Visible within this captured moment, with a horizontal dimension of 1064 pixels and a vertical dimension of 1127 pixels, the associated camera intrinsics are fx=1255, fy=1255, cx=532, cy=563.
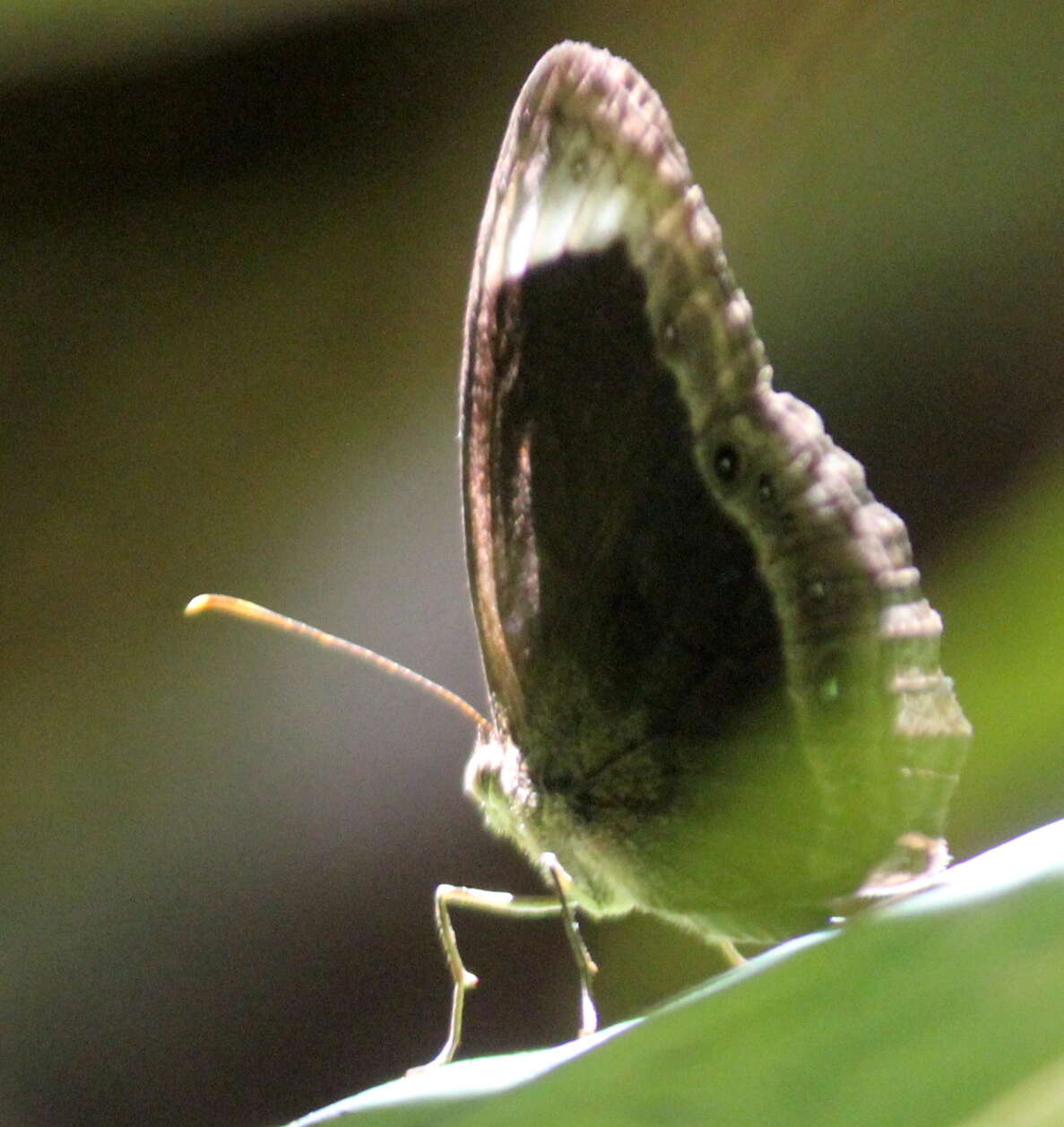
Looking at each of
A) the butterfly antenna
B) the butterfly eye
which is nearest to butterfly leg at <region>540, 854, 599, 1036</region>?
the butterfly antenna

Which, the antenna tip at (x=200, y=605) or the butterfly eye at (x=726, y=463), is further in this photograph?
the antenna tip at (x=200, y=605)

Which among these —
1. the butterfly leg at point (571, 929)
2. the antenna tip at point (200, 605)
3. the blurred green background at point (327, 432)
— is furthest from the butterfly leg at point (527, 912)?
the blurred green background at point (327, 432)

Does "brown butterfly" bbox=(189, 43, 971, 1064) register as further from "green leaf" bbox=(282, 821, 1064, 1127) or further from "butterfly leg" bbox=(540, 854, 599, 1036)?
"green leaf" bbox=(282, 821, 1064, 1127)

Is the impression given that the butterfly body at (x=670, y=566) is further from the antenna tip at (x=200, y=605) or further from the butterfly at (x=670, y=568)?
the antenna tip at (x=200, y=605)

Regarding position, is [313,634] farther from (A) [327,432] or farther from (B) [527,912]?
(A) [327,432]

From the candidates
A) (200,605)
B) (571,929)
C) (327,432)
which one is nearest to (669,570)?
(571,929)
